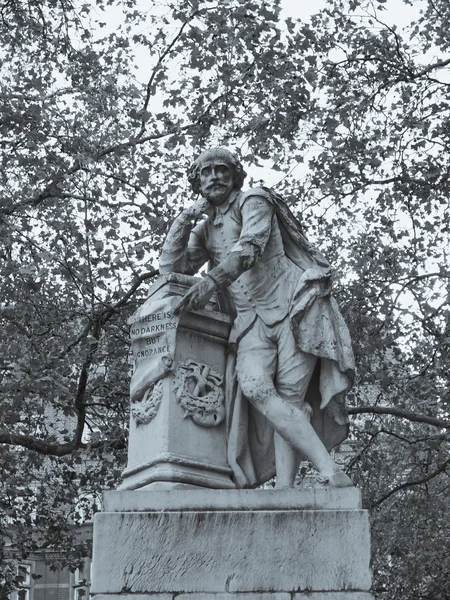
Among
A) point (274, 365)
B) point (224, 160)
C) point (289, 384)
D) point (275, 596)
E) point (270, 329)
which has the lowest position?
point (275, 596)

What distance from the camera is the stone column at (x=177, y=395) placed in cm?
681

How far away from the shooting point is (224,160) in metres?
7.39

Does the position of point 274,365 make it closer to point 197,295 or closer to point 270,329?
point 270,329

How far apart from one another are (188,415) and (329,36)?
9435mm

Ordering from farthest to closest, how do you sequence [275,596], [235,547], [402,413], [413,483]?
[413,483] < [402,413] < [235,547] < [275,596]

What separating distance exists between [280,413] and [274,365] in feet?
1.18

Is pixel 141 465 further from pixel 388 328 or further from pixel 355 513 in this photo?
pixel 388 328

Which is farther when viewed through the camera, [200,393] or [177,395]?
[200,393]

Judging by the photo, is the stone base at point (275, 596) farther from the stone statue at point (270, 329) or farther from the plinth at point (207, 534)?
the stone statue at point (270, 329)

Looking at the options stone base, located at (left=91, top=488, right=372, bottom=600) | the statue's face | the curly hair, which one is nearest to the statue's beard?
the statue's face

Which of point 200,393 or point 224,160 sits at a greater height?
point 224,160

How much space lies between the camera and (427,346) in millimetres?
15430

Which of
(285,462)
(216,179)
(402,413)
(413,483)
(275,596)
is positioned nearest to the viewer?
(275,596)

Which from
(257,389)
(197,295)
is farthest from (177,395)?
(197,295)
